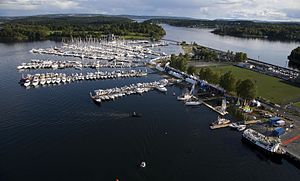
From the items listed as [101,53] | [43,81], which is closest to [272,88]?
[43,81]

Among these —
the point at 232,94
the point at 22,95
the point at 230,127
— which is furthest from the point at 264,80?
the point at 22,95

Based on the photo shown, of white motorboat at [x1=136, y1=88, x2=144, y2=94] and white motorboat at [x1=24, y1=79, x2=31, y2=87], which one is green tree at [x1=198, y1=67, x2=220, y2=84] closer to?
white motorboat at [x1=136, y1=88, x2=144, y2=94]

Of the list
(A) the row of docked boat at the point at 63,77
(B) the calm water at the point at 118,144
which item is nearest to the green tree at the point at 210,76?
(B) the calm water at the point at 118,144

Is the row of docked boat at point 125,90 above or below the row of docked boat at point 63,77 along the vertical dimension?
below

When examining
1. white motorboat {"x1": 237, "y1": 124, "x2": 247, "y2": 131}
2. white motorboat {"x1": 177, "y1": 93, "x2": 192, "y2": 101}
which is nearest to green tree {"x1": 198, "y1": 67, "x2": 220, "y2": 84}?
white motorboat {"x1": 177, "y1": 93, "x2": 192, "y2": 101}

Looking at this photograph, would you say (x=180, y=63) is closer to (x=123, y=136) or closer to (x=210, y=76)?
(x=210, y=76)

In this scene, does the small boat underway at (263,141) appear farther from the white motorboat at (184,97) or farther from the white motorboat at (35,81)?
the white motorboat at (35,81)
